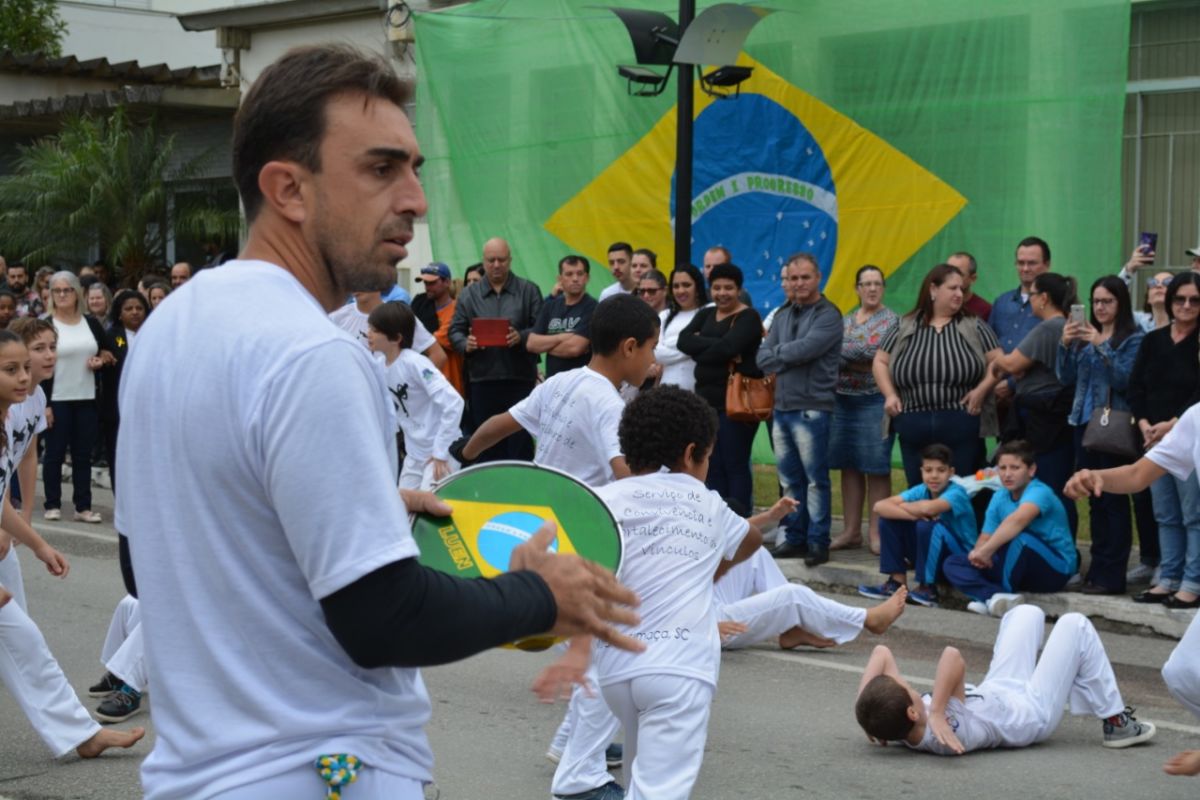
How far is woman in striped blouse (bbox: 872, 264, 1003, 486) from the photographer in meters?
10.3

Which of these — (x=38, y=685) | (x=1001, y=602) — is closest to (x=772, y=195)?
(x=1001, y=602)

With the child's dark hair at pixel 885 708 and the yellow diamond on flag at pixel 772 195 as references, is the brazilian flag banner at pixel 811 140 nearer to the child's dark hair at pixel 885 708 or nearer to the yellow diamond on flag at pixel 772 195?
the yellow diamond on flag at pixel 772 195

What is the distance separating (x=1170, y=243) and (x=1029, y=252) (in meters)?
4.70

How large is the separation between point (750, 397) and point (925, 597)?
1.97 m

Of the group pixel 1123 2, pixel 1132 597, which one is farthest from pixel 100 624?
pixel 1123 2

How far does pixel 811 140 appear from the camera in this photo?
555 inches

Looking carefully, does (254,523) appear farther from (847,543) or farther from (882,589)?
(847,543)

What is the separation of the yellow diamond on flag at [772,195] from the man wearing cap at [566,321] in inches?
58.0

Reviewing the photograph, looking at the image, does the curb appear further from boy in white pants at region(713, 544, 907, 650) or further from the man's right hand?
the man's right hand

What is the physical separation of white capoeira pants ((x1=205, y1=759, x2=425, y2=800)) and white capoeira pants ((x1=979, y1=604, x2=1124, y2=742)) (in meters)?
4.82

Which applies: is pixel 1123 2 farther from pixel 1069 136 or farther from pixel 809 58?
pixel 809 58

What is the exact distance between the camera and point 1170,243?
14891mm

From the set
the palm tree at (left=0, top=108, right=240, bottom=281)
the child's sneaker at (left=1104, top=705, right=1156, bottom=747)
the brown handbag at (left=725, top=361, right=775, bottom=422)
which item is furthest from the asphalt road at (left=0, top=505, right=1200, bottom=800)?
the palm tree at (left=0, top=108, right=240, bottom=281)

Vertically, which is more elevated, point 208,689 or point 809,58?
point 809,58
